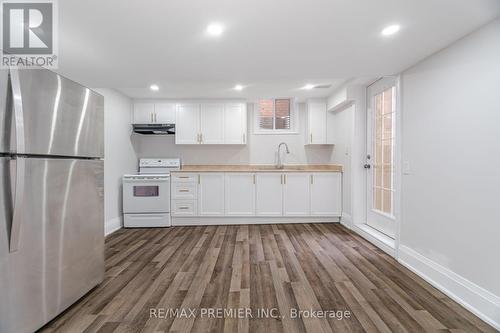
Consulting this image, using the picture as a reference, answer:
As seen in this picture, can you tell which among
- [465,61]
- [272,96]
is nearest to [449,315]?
[465,61]

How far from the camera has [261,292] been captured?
2.01 m

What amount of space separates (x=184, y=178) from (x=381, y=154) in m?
3.16

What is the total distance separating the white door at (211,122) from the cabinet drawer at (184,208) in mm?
1171

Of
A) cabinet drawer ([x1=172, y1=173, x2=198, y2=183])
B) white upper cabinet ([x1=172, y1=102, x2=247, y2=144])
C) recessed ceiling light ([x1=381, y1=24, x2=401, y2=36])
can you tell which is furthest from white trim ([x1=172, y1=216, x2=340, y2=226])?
recessed ceiling light ([x1=381, y1=24, x2=401, y2=36])

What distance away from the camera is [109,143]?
371 centimetres

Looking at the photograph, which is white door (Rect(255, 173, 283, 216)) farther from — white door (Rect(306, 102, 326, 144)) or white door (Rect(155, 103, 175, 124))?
white door (Rect(155, 103, 175, 124))

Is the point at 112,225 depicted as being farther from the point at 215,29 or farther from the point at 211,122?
the point at 215,29

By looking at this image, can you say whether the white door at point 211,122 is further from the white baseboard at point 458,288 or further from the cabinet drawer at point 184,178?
the white baseboard at point 458,288

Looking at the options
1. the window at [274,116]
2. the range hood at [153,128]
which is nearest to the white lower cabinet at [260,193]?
the range hood at [153,128]

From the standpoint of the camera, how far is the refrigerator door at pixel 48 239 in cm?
133

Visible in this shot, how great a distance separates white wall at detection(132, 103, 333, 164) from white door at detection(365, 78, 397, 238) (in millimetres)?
1236

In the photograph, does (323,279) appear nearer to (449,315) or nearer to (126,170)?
(449,315)

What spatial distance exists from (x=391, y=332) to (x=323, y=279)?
73 cm

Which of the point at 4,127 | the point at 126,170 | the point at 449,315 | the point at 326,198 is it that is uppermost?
the point at 4,127
